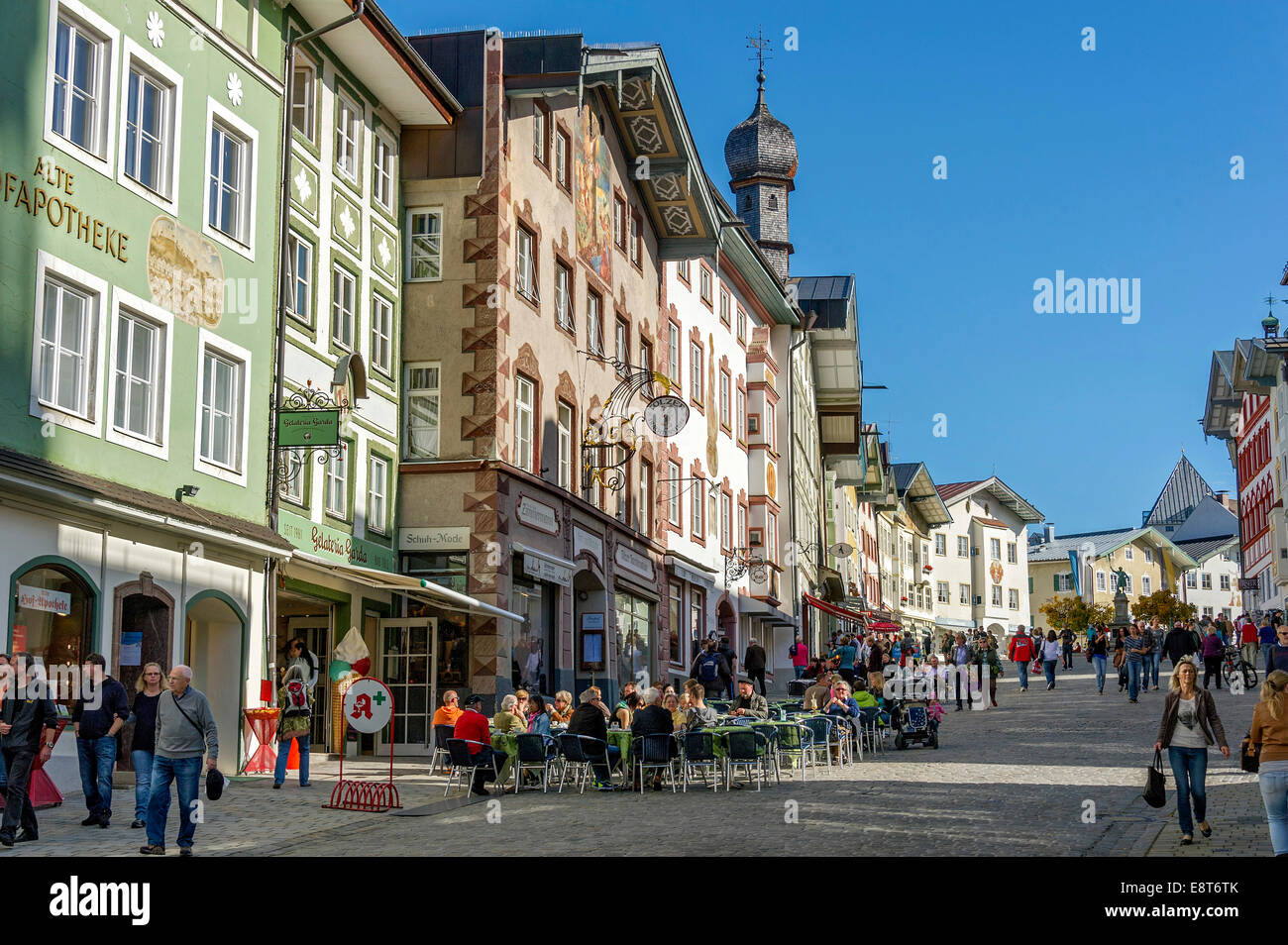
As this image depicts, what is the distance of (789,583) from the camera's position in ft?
180

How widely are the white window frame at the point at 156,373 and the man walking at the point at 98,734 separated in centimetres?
397

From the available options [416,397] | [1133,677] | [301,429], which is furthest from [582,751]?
[1133,677]

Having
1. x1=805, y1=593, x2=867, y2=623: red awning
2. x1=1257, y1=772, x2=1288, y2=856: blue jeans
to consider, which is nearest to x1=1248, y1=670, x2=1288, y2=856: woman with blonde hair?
x1=1257, y1=772, x2=1288, y2=856: blue jeans

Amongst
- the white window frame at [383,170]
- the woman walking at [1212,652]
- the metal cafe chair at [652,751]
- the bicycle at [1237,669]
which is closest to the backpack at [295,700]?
the metal cafe chair at [652,751]

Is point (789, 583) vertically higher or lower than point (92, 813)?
higher

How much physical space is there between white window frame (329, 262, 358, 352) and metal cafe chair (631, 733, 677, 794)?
956 centimetres

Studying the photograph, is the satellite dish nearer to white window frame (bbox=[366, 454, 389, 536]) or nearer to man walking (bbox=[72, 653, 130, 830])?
white window frame (bbox=[366, 454, 389, 536])

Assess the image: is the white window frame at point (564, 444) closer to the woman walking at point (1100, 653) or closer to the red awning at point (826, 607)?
the woman walking at point (1100, 653)

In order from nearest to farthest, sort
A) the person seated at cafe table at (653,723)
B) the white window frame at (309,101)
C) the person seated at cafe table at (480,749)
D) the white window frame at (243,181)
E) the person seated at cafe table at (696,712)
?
the person seated at cafe table at (480,749) → the person seated at cafe table at (653,723) → the person seated at cafe table at (696,712) → the white window frame at (243,181) → the white window frame at (309,101)

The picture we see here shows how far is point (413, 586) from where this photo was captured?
83.8 feet

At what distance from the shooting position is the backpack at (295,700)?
67.2 ft
